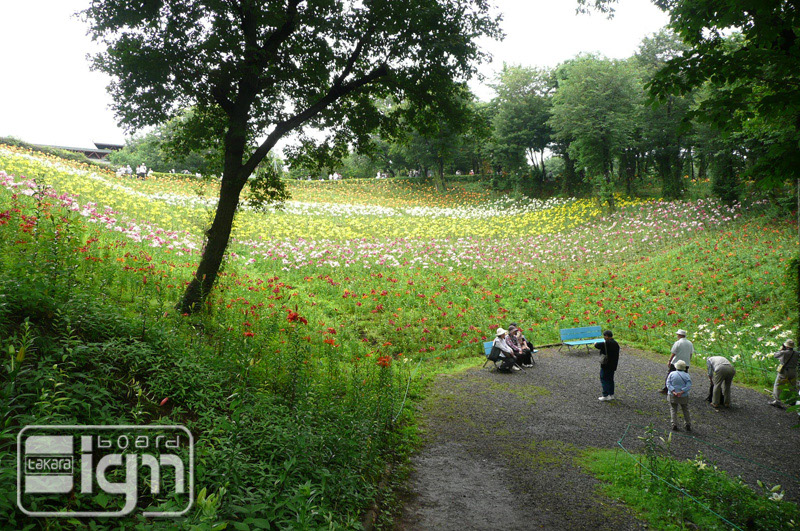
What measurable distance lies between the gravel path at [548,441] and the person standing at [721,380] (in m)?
0.20

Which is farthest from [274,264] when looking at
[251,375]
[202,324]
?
[251,375]

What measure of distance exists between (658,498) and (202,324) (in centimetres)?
689

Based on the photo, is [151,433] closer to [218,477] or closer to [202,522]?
[218,477]

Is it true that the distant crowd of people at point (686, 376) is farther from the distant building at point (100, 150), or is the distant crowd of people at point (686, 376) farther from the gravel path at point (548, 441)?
the distant building at point (100, 150)

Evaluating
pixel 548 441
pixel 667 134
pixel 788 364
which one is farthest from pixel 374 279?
pixel 667 134

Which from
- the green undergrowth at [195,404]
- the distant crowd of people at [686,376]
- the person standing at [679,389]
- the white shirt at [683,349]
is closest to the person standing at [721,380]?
the distant crowd of people at [686,376]

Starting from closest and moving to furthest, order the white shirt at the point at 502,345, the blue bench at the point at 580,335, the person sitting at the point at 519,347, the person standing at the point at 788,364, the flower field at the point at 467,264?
the person standing at the point at 788,364 → the white shirt at the point at 502,345 → the person sitting at the point at 519,347 → the flower field at the point at 467,264 → the blue bench at the point at 580,335

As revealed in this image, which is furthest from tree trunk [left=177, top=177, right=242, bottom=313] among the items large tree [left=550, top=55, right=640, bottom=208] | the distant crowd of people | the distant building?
the distant building

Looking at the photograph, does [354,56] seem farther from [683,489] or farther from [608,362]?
[683,489]

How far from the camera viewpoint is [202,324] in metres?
6.96

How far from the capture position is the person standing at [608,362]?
27.3 ft

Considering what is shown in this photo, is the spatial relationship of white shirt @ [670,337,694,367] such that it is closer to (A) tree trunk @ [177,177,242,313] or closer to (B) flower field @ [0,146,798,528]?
(B) flower field @ [0,146,798,528]

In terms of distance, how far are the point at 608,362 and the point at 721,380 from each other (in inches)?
81.7

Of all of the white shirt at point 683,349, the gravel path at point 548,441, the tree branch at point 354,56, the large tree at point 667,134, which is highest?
the large tree at point 667,134
